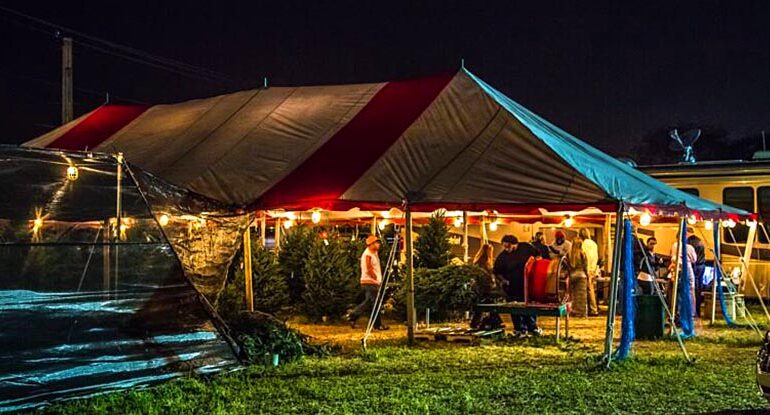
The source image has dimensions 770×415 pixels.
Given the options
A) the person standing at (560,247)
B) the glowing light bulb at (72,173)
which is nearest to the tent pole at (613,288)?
the person standing at (560,247)

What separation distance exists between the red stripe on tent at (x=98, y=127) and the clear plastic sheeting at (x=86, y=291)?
6.51m

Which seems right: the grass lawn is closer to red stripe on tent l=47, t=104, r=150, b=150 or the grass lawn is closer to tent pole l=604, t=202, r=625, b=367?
tent pole l=604, t=202, r=625, b=367

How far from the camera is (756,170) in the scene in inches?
677

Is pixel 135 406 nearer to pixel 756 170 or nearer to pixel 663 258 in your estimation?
pixel 663 258

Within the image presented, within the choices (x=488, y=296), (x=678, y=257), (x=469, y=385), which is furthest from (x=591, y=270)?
(x=469, y=385)

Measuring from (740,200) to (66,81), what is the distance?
15.3 metres

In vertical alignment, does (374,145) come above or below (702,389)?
above

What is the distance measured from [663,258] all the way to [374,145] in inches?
295

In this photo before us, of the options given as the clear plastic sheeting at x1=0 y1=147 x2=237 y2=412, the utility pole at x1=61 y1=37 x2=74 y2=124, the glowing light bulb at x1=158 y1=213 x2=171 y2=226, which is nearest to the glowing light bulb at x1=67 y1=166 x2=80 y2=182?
the clear plastic sheeting at x1=0 y1=147 x2=237 y2=412

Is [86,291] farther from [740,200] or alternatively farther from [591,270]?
[740,200]

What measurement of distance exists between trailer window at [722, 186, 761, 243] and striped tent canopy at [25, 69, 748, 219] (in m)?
3.58

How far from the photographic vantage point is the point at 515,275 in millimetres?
12688

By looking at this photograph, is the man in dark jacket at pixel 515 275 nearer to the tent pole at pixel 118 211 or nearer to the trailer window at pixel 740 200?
the tent pole at pixel 118 211

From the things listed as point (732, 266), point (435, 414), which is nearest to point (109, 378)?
point (435, 414)
